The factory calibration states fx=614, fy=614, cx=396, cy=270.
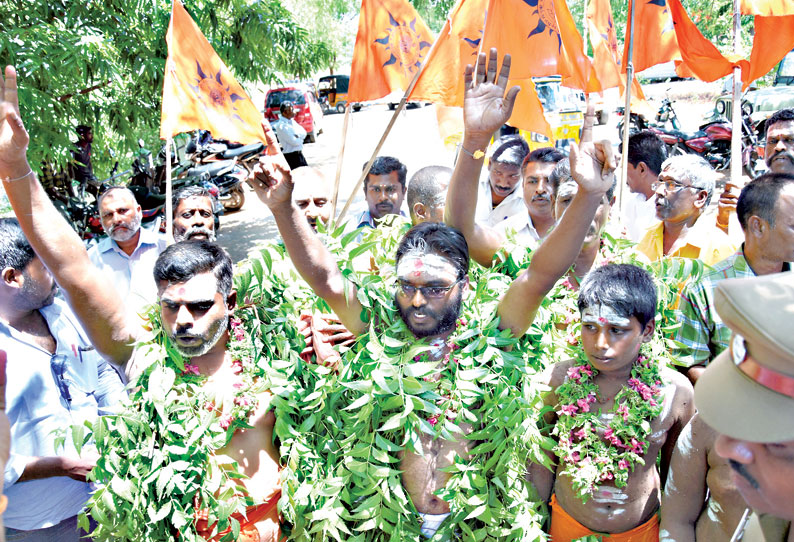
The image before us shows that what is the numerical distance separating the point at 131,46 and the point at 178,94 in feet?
7.51

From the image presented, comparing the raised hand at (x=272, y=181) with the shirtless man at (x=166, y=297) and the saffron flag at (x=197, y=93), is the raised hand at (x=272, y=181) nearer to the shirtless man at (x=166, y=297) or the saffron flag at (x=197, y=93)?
the shirtless man at (x=166, y=297)

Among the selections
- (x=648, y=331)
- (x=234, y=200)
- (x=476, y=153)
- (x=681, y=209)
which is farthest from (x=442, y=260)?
(x=234, y=200)

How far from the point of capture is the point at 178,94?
4.18 metres

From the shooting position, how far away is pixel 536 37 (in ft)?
13.5

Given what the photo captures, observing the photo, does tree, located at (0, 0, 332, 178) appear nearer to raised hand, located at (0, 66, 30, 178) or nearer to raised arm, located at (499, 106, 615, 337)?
raised hand, located at (0, 66, 30, 178)

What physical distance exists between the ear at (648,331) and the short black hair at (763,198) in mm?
806

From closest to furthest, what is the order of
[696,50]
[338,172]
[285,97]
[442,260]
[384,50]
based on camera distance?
1. [442,260]
2. [338,172]
3. [384,50]
4. [696,50]
5. [285,97]

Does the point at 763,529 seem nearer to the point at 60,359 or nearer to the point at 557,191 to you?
the point at 557,191

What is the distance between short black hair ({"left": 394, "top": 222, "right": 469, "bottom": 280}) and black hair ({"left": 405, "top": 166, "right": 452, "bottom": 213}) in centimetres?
117

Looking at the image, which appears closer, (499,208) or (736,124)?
Answer: (736,124)

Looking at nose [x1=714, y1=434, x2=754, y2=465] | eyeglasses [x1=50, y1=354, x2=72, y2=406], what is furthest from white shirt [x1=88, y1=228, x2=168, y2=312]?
nose [x1=714, y1=434, x2=754, y2=465]

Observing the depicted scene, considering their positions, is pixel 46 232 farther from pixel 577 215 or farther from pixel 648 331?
pixel 648 331

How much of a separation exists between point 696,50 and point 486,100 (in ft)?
11.7

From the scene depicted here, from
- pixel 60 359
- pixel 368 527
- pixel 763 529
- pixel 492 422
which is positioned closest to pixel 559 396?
pixel 492 422
